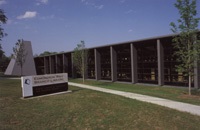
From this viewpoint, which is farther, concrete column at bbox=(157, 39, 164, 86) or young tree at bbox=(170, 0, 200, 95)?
concrete column at bbox=(157, 39, 164, 86)

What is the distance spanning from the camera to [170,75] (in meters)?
23.2

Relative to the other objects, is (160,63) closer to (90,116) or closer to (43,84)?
(43,84)

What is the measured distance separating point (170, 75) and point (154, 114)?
1553cm

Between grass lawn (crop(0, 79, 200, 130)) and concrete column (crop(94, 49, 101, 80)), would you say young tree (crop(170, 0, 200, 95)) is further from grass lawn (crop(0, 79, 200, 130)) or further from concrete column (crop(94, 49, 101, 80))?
concrete column (crop(94, 49, 101, 80))

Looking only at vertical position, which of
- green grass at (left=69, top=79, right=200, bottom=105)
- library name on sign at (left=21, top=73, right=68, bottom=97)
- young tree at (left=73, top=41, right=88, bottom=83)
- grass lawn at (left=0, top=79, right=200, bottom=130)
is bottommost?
green grass at (left=69, top=79, right=200, bottom=105)

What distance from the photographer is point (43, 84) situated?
12.9 meters

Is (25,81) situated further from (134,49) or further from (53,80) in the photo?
(134,49)

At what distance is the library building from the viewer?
22.4m

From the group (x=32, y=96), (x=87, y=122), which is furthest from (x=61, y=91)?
(x=87, y=122)

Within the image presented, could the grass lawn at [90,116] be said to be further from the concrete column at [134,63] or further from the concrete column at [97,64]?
the concrete column at [97,64]

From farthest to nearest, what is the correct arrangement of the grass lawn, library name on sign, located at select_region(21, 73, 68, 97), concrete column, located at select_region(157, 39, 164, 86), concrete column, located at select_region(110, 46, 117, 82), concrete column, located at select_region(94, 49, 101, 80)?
concrete column, located at select_region(94, 49, 101, 80), concrete column, located at select_region(110, 46, 117, 82), concrete column, located at select_region(157, 39, 164, 86), library name on sign, located at select_region(21, 73, 68, 97), the grass lawn

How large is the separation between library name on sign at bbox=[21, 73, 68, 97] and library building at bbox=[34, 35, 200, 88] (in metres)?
11.3

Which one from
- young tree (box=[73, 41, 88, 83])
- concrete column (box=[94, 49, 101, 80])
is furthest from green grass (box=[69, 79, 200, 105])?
concrete column (box=[94, 49, 101, 80])

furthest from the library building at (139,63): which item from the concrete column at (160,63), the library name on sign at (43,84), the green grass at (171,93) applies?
the library name on sign at (43,84)
